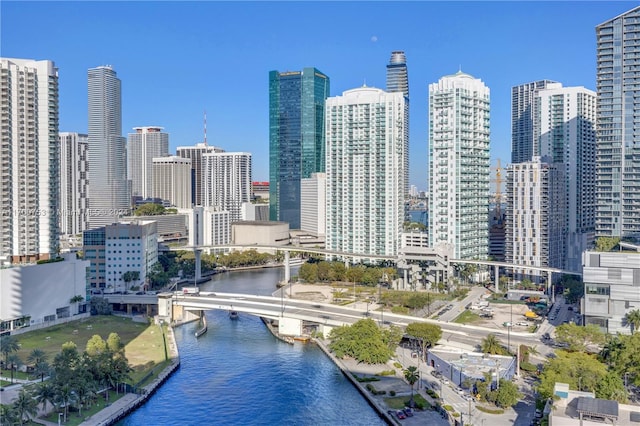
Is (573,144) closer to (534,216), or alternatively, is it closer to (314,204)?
(534,216)

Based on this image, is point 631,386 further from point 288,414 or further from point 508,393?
point 288,414

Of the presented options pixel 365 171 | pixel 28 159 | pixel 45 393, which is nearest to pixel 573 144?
pixel 365 171

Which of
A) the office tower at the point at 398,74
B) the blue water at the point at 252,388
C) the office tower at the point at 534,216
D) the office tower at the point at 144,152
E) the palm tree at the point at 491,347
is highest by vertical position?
the office tower at the point at 398,74

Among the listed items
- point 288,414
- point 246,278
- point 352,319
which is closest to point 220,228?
point 246,278

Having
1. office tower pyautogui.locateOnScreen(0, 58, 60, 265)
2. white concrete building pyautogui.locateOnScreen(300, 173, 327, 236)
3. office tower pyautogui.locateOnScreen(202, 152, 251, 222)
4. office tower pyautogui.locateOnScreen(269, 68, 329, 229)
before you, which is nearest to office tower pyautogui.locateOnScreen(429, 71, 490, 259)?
office tower pyautogui.locateOnScreen(0, 58, 60, 265)

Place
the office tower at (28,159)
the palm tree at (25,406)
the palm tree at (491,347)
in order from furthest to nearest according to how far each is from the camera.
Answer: the office tower at (28,159) → the palm tree at (491,347) → the palm tree at (25,406)

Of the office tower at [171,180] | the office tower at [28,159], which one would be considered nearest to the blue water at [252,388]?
the office tower at [28,159]

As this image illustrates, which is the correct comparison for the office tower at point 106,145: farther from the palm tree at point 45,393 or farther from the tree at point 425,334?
the palm tree at point 45,393
